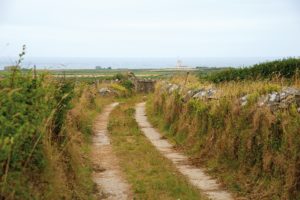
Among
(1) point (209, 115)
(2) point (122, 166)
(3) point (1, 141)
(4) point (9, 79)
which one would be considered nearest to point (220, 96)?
(1) point (209, 115)

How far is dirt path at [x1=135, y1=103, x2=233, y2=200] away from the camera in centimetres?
946

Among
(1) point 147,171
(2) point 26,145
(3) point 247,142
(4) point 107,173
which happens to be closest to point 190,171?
(1) point 147,171

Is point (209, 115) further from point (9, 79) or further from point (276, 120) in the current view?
point (9, 79)

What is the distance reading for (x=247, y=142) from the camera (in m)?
10.4

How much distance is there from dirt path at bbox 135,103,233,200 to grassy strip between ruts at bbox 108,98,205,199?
0.23m

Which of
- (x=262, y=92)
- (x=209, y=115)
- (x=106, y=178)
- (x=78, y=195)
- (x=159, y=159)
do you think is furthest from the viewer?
(x=209, y=115)

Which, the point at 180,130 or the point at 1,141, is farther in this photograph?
the point at 180,130

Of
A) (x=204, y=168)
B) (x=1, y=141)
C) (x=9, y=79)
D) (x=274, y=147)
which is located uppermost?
(x=9, y=79)

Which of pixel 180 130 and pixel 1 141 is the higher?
pixel 1 141

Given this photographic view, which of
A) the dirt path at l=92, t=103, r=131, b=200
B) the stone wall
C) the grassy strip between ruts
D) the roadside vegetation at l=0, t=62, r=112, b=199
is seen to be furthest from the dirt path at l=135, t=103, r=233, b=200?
the stone wall

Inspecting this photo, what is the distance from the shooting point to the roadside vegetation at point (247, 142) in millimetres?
8727

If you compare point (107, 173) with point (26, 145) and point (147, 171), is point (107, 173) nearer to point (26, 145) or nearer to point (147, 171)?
point (147, 171)

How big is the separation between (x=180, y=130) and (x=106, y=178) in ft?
18.9

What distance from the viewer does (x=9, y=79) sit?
668 cm
